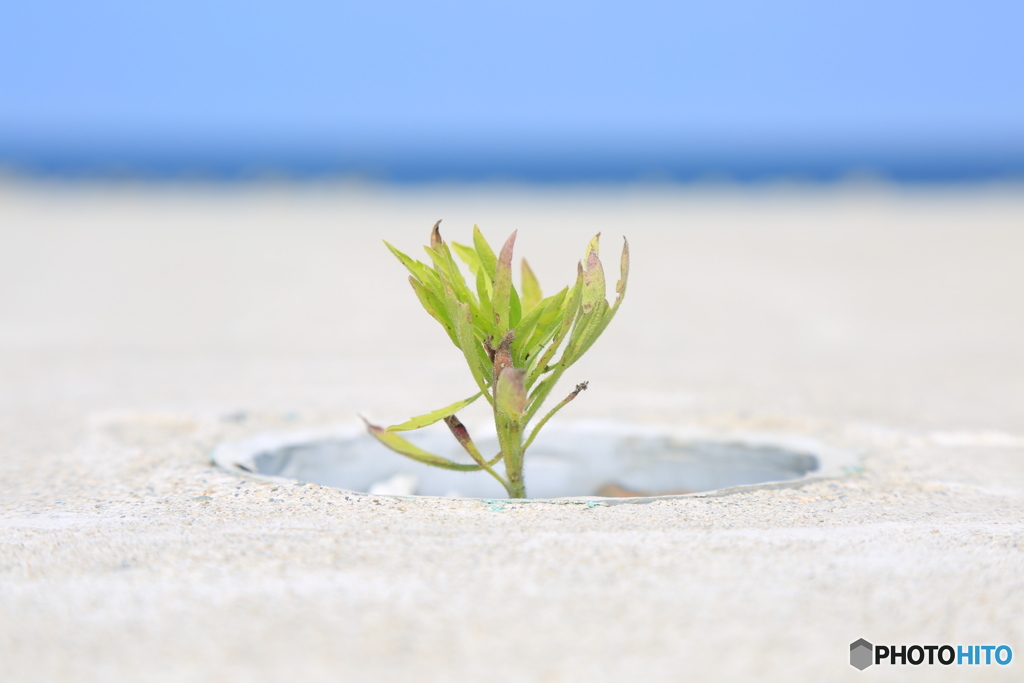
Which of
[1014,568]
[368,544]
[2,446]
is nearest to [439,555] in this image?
[368,544]

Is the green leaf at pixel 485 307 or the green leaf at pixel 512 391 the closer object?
the green leaf at pixel 512 391

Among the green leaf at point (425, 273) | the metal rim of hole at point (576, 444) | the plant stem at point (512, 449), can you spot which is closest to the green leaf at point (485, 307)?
the green leaf at point (425, 273)

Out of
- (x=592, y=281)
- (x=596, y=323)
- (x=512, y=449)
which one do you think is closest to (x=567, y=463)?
(x=512, y=449)

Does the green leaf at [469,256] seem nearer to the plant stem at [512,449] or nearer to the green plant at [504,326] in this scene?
the green plant at [504,326]

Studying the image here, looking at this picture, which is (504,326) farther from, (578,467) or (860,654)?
(860,654)

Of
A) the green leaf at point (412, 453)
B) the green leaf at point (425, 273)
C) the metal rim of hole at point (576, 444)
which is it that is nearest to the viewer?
the green leaf at point (425, 273)
